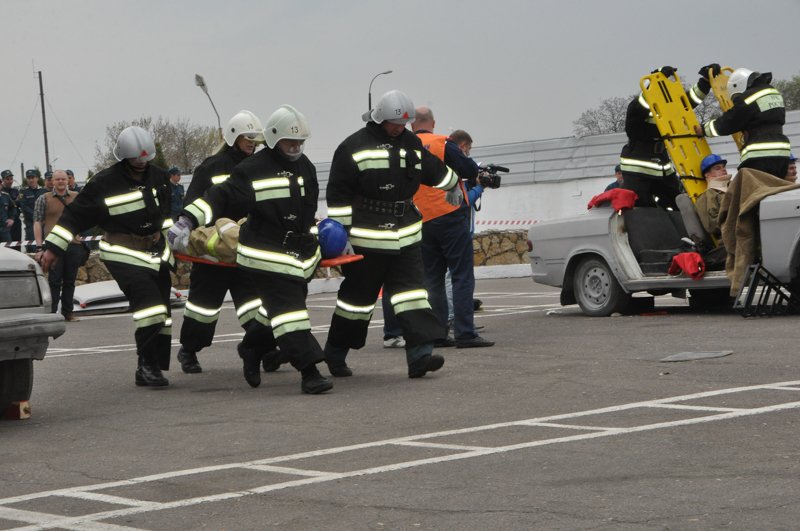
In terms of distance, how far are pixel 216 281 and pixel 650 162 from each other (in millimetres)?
5379

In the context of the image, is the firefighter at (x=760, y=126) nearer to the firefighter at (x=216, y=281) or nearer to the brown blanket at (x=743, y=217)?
the brown blanket at (x=743, y=217)

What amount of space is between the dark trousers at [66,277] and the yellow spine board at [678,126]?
8.17 metres

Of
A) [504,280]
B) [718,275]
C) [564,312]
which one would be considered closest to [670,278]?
[718,275]

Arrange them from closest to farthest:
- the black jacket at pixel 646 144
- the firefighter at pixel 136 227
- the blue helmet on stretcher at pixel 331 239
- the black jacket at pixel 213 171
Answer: the blue helmet on stretcher at pixel 331 239, the firefighter at pixel 136 227, the black jacket at pixel 213 171, the black jacket at pixel 646 144

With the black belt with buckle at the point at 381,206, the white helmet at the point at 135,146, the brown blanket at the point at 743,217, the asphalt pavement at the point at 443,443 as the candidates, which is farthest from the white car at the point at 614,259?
the white helmet at the point at 135,146

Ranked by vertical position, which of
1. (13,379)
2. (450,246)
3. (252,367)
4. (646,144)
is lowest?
(252,367)

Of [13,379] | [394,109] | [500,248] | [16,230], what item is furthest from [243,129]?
[500,248]

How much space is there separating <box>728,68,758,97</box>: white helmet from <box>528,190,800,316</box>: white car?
137cm

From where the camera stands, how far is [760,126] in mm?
13930

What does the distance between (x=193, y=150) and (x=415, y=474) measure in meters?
82.4

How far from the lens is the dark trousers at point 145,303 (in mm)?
10602

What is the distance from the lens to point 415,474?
6.45m

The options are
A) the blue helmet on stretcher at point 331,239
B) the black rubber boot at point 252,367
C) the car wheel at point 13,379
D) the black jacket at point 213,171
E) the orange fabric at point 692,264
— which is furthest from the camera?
the orange fabric at point 692,264

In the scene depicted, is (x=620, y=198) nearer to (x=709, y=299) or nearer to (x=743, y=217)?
(x=709, y=299)
